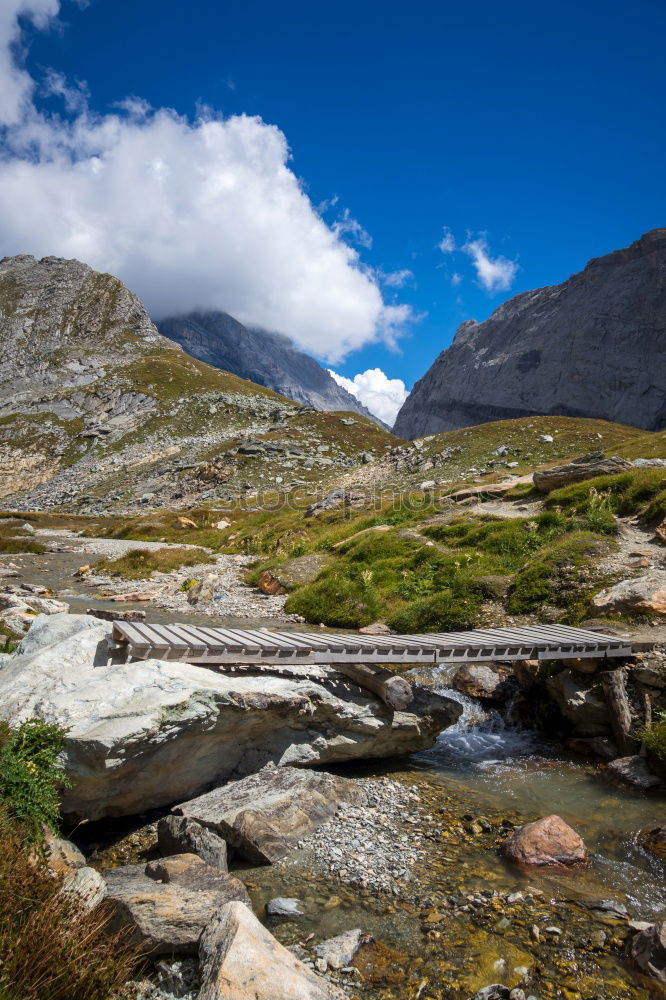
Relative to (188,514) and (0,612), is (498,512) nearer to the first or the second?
(0,612)

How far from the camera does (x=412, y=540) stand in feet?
77.6

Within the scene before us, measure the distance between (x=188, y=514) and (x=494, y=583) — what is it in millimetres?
42720

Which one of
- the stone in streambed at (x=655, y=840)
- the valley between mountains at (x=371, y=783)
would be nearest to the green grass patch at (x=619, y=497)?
the valley between mountains at (x=371, y=783)

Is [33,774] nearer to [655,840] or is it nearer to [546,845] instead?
[546,845]

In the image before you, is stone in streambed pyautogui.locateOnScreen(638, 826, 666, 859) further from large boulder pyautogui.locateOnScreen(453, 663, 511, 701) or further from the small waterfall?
large boulder pyautogui.locateOnScreen(453, 663, 511, 701)

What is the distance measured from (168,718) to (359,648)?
367 centimetres

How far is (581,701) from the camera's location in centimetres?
1041

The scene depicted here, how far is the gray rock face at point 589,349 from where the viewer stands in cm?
14012

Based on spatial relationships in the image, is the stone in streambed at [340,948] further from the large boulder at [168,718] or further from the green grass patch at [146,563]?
the green grass patch at [146,563]

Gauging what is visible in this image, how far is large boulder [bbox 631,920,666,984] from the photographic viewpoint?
473cm

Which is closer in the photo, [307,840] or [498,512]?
[307,840]

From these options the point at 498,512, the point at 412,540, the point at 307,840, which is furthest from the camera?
the point at 498,512

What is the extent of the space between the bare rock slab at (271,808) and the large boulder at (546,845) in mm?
2270

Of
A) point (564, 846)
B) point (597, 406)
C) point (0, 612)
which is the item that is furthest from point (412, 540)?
point (597, 406)
